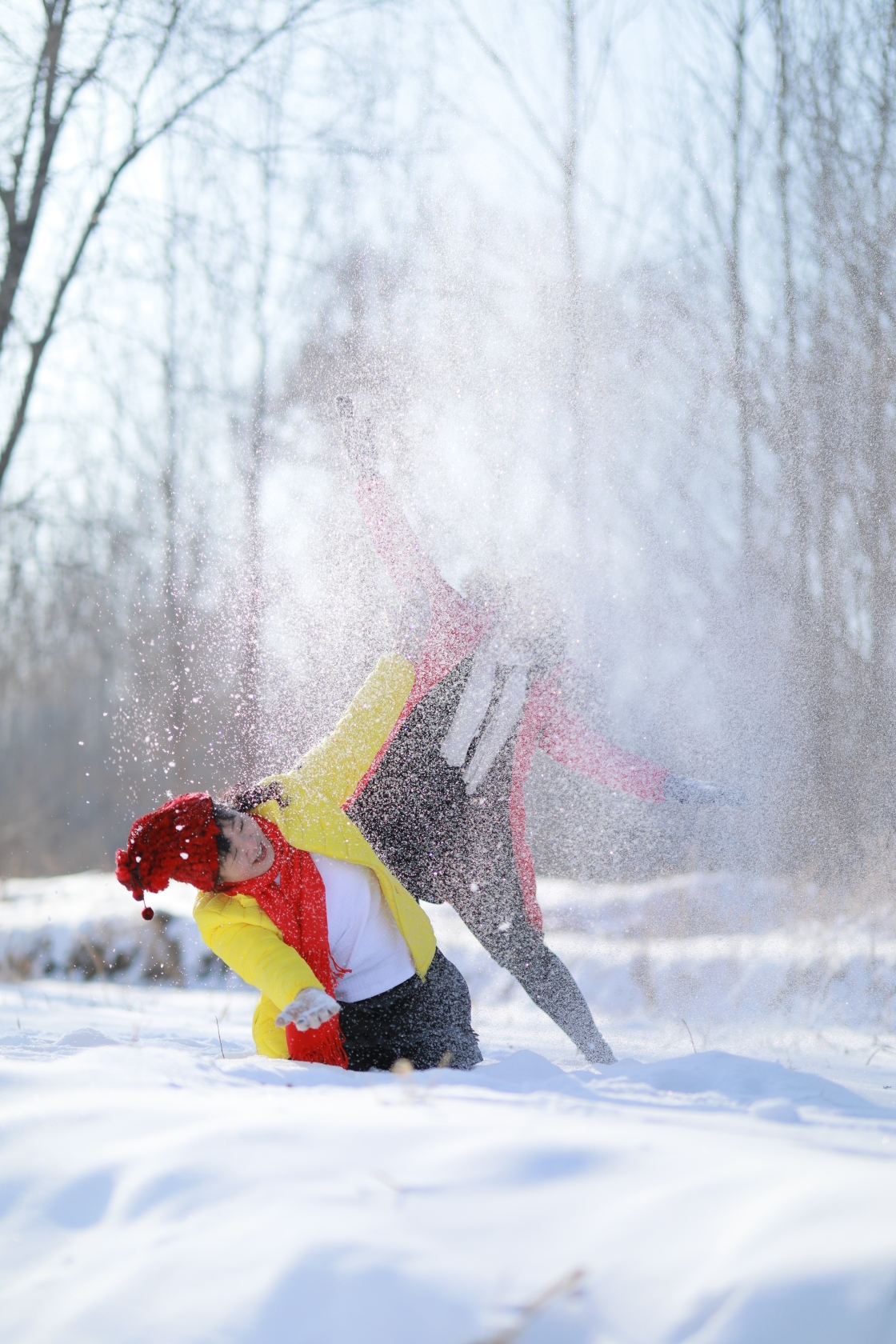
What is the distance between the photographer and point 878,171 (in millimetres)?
4789

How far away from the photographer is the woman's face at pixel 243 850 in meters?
2.01

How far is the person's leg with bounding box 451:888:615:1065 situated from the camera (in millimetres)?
2432

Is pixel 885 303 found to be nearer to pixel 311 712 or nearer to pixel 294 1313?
pixel 311 712

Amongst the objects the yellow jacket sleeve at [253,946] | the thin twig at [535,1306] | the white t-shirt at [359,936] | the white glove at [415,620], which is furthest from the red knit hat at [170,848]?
the thin twig at [535,1306]

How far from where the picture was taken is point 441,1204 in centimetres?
93

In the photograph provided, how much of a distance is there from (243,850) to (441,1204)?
1175 millimetres

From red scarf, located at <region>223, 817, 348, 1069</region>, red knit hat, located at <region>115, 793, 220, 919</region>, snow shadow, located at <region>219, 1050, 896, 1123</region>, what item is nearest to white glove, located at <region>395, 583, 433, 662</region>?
red scarf, located at <region>223, 817, 348, 1069</region>

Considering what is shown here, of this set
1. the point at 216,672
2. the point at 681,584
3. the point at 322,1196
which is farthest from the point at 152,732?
the point at 322,1196

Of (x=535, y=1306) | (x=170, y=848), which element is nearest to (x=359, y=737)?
(x=170, y=848)

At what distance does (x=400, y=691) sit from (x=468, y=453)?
296 cm

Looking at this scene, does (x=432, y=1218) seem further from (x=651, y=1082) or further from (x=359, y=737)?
(x=359, y=737)

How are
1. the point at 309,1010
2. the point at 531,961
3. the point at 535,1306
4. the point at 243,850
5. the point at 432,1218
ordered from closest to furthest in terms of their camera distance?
the point at 535,1306 → the point at 432,1218 → the point at 309,1010 → the point at 243,850 → the point at 531,961

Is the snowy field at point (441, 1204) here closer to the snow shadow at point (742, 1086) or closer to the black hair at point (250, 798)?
the snow shadow at point (742, 1086)

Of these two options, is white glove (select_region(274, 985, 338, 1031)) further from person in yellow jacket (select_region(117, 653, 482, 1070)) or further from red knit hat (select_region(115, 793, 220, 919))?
red knit hat (select_region(115, 793, 220, 919))
